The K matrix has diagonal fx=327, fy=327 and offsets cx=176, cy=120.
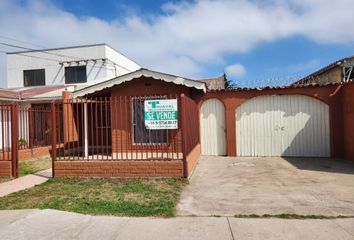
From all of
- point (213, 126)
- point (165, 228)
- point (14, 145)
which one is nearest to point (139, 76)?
point (213, 126)

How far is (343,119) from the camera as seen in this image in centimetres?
1257

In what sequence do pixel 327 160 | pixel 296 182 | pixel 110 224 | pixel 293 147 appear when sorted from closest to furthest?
pixel 110 224 < pixel 296 182 < pixel 327 160 < pixel 293 147

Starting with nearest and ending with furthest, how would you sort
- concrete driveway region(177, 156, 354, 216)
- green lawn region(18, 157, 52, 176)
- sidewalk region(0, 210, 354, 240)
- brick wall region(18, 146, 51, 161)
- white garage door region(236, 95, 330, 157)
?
→ sidewalk region(0, 210, 354, 240), concrete driveway region(177, 156, 354, 216), green lawn region(18, 157, 52, 176), brick wall region(18, 146, 51, 161), white garage door region(236, 95, 330, 157)

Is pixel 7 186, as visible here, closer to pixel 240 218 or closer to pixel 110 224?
pixel 110 224

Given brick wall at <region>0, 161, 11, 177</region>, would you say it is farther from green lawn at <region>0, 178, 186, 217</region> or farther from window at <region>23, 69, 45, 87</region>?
window at <region>23, 69, 45, 87</region>

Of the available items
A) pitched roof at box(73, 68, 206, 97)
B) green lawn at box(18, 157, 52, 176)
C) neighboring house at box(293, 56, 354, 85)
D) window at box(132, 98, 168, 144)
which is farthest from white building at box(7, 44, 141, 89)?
neighboring house at box(293, 56, 354, 85)

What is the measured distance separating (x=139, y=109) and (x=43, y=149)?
4.91 meters

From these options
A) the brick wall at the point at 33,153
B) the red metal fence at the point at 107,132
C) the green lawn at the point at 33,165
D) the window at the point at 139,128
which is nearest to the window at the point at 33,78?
the red metal fence at the point at 107,132

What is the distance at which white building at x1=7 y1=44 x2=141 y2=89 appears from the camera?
1046 inches

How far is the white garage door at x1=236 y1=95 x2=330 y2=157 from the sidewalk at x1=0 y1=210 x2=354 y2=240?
26.9ft

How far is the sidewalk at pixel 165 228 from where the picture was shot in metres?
4.76

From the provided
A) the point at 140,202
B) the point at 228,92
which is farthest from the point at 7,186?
the point at 228,92

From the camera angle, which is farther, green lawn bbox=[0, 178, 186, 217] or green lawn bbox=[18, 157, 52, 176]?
green lawn bbox=[18, 157, 52, 176]

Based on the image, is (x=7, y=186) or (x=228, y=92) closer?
(x=7, y=186)
